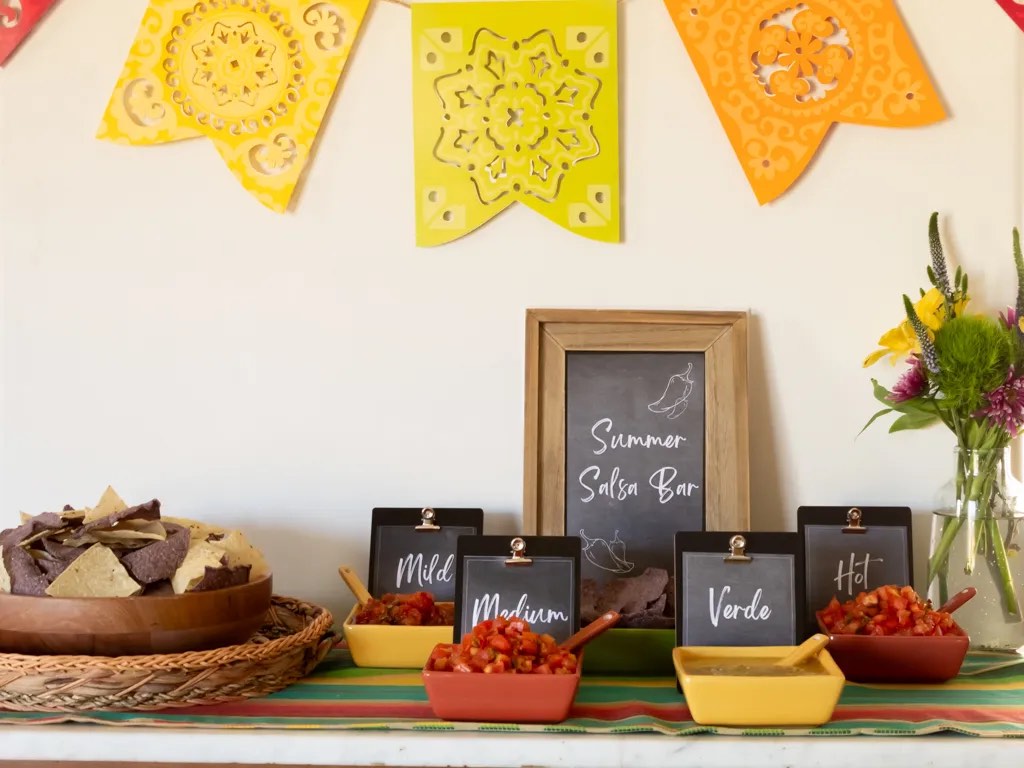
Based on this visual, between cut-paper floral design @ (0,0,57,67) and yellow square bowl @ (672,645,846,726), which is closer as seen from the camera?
yellow square bowl @ (672,645,846,726)

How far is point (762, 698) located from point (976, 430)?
0.55 m

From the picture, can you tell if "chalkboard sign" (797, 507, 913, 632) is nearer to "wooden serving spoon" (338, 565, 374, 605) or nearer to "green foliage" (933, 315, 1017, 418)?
"green foliage" (933, 315, 1017, 418)

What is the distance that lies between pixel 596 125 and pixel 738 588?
692 millimetres

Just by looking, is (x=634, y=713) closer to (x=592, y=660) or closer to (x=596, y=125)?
(x=592, y=660)

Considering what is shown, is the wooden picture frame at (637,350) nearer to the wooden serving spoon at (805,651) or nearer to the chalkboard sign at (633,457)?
the chalkboard sign at (633,457)

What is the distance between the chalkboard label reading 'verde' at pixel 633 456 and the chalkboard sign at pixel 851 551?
0.51 ft

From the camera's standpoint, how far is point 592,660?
127cm

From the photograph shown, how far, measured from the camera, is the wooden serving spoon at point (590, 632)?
1152 millimetres

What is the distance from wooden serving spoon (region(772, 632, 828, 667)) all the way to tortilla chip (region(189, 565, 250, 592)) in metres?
0.62

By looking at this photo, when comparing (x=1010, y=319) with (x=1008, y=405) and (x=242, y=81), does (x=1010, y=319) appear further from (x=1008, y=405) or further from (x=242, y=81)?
(x=242, y=81)

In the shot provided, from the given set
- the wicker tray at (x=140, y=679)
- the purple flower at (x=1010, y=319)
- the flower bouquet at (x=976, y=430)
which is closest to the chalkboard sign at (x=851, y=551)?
the flower bouquet at (x=976, y=430)

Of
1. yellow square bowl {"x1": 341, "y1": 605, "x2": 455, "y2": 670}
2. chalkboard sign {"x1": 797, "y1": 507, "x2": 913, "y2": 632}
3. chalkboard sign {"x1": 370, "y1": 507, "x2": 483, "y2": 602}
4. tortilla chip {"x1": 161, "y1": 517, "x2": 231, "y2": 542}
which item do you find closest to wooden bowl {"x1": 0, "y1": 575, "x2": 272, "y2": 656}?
tortilla chip {"x1": 161, "y1": 517, "x2": 231, "y2": 542}

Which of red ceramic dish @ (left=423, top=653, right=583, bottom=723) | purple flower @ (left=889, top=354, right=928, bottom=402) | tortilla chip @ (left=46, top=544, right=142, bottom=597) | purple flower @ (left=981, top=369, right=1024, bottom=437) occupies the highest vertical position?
purple flower @ (left=889, top=354, right=928, bottom=402)

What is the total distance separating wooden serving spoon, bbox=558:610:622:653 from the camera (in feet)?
3.78
